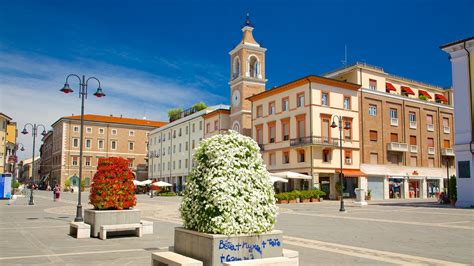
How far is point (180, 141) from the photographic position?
69.8 m

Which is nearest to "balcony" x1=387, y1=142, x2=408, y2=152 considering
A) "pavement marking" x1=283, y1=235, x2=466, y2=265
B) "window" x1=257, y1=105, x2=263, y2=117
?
"window" x1=257, y1=105, x2=263, y2=117

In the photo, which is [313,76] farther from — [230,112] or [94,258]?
[94,258]

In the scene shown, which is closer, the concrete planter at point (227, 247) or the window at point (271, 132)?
the concrete planter at point (227, 247)

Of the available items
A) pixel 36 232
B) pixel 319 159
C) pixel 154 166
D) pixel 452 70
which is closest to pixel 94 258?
pixel 36 232

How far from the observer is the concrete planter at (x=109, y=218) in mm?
12391

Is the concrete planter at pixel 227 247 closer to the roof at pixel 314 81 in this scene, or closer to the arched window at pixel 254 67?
the roof at pixel 314 81

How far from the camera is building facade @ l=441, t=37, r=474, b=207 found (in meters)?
28.4

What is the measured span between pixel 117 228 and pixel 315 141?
31.8 m

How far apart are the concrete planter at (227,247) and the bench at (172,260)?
14 cm

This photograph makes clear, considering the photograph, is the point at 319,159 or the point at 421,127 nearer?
the point at 319,159

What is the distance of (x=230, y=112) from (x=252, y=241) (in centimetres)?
5172

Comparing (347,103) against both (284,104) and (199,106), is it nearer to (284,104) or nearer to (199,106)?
(284,104)

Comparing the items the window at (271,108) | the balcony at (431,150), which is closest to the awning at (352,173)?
the window at (271,108)

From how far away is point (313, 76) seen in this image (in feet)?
139
